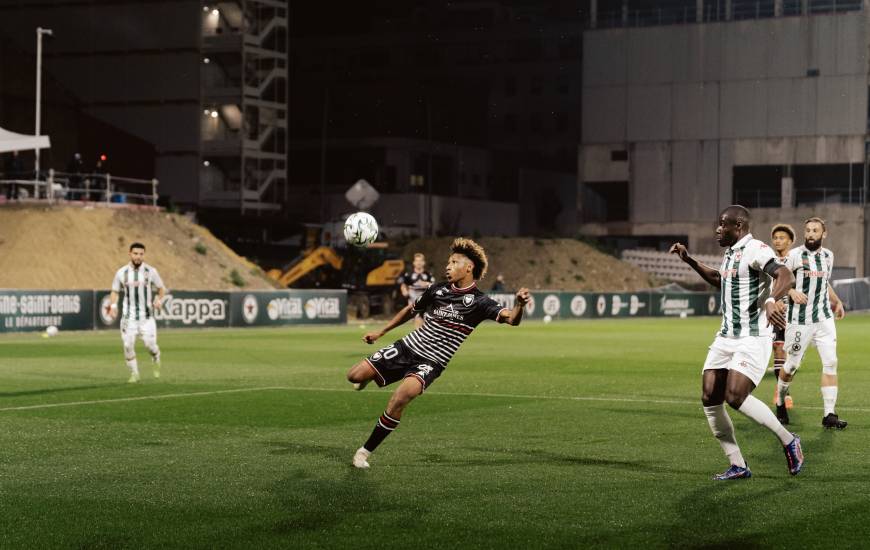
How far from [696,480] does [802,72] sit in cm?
8011

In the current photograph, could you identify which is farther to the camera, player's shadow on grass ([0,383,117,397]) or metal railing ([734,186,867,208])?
metal railing ([734,186,867,208])

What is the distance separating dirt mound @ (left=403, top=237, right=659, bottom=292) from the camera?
273 ft

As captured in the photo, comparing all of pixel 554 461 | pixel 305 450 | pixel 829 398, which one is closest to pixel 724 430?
pixel 554 461

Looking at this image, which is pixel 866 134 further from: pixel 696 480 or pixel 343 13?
pixel 696 480

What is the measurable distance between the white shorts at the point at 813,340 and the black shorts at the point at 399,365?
5.72 metres

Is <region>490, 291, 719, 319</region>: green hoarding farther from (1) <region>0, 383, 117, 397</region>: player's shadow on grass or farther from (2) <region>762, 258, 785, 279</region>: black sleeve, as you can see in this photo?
(2) <region>762, 258, 785, 279</region>: black sleeve

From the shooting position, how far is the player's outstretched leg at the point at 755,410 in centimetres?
1120

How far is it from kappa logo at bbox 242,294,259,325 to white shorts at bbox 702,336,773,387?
36519 mm

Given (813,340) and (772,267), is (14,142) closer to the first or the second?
(813,340)

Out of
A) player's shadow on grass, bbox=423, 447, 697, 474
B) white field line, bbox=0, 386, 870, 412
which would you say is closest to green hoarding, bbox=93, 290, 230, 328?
white field line, bbox=0, 386, 870, 412

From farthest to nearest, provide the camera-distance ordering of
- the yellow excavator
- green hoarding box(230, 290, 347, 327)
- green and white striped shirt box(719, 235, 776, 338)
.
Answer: the yellow excavator → green hoarding box(230, 290, 347, 327) → green and white striped shirt box(719, 235, 776, 338)

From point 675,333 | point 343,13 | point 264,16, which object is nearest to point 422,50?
point 343,13

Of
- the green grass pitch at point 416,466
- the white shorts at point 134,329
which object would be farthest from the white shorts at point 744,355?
the white shorts at point 134,329

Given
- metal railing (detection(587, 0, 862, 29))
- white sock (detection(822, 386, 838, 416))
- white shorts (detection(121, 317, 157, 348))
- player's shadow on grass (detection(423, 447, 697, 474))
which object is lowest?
player's shadow on grass (detection(423, 447, 697, 474))
